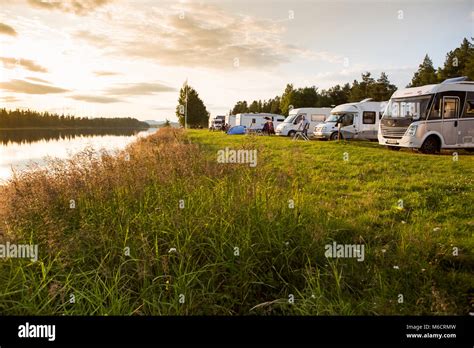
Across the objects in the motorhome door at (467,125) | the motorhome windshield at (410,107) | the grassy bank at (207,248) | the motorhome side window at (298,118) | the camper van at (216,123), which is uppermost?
the camper van at (216,123)

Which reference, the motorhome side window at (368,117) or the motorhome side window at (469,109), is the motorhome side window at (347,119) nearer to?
→ the motorhome side window at (368,117)

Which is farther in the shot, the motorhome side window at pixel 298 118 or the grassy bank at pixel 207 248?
the motorhome side window at pixel 298 118

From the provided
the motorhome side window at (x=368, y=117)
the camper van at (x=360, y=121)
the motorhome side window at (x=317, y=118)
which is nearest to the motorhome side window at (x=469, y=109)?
the camper van at (x=360, y=121)

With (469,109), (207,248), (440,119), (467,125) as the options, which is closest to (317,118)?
(440,119)

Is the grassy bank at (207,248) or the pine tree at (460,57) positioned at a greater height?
the pine tree at (460,57)

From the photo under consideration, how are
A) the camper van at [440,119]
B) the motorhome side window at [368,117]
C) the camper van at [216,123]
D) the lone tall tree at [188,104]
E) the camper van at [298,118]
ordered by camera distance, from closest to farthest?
the lone tall tree at [188,104]
the camper van at [440,119]
the motorhome side window at [368,117]
the camper van at [298,118]
the camper van at [216,123]

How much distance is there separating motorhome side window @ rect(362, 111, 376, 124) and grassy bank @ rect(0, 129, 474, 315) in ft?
61.7

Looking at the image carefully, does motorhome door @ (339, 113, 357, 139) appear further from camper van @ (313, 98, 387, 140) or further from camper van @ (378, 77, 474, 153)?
camper van @ (378, 77, 474, 153)

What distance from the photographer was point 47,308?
2.35 meters

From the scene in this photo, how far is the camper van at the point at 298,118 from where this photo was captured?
26.2 meters

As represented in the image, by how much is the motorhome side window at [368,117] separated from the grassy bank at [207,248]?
18.8 m
